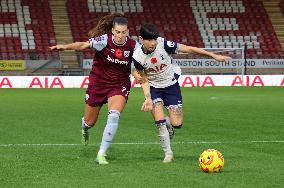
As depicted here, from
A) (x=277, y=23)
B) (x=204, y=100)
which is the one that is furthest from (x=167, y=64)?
(x=277, y=23)

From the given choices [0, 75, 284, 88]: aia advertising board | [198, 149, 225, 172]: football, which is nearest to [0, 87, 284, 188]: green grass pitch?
[198, 149, 225, 172]: football

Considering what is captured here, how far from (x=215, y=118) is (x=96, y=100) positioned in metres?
8.35

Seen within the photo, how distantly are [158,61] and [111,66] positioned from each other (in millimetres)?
667

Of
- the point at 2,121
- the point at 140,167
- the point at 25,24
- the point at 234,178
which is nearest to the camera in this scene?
the point at 234,178

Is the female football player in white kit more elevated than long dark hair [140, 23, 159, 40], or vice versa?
long dark hair [140, 23, 159, 40]

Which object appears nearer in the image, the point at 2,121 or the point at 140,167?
the point at 140,167

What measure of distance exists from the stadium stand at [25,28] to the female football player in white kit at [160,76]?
101 ft

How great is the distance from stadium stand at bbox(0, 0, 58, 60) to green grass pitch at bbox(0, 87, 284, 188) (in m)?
22.2

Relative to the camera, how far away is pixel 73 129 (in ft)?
49.6

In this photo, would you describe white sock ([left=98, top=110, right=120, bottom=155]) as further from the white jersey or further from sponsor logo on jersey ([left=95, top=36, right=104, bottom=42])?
sponsor logo on jersey ([left=95, top=36, right=104, bottom=42])

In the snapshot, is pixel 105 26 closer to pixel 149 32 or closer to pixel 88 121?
pixel 149 32

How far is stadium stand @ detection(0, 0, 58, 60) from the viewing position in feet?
142

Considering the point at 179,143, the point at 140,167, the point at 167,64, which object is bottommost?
the point at 179,143

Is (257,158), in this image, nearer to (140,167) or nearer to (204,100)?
(140,167)
